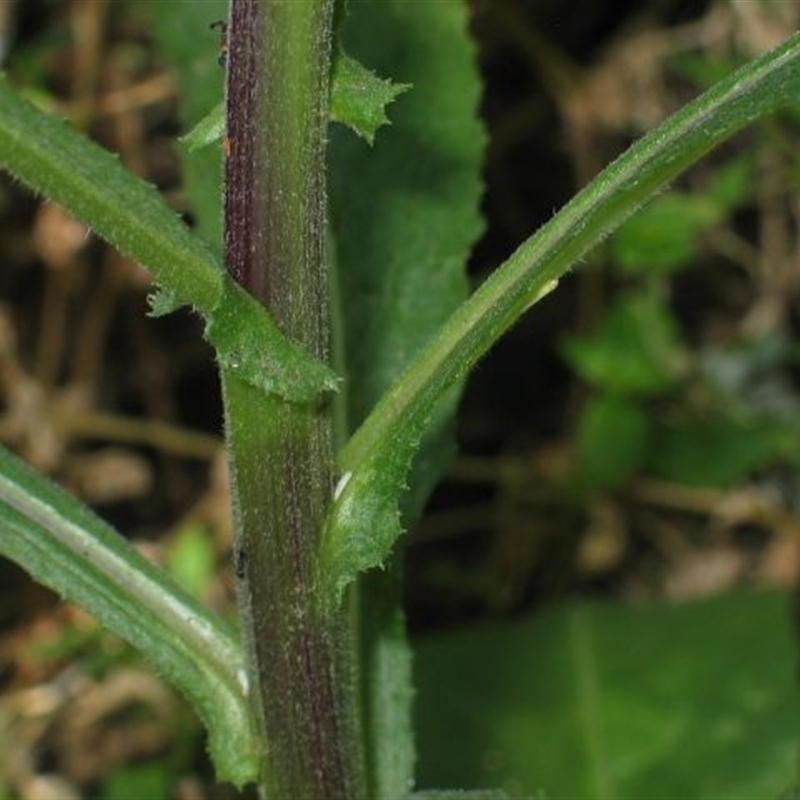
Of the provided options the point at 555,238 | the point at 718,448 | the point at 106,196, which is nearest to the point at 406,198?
the point at 555,238

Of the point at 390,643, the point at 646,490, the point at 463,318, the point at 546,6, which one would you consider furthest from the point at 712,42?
the point at 463,318

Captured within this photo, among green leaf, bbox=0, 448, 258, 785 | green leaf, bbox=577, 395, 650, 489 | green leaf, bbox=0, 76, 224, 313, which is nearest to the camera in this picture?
green leaf, bbox=0, 76, 224, 313

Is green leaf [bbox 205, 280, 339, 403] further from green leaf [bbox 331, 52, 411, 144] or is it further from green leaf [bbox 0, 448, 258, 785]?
green leaf [bbox 0, 448, 258, 785]

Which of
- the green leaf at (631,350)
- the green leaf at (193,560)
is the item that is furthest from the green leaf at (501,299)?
the green leaf at (631,350)

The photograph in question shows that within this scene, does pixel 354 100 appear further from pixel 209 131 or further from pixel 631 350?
pixel 631 350

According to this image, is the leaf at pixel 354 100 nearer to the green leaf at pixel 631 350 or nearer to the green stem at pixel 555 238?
the green stem at pixel 555 238

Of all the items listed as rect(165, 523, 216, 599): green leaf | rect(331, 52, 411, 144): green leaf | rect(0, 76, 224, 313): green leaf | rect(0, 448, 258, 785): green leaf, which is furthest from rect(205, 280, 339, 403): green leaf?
rect(165, 523, 216, 599): green leaf

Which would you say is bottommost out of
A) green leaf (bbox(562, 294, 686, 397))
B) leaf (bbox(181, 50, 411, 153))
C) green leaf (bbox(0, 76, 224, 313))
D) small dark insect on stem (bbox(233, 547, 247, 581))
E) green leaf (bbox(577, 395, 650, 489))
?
small dark insect on stem (bbox(233, 547, 247, 581))
